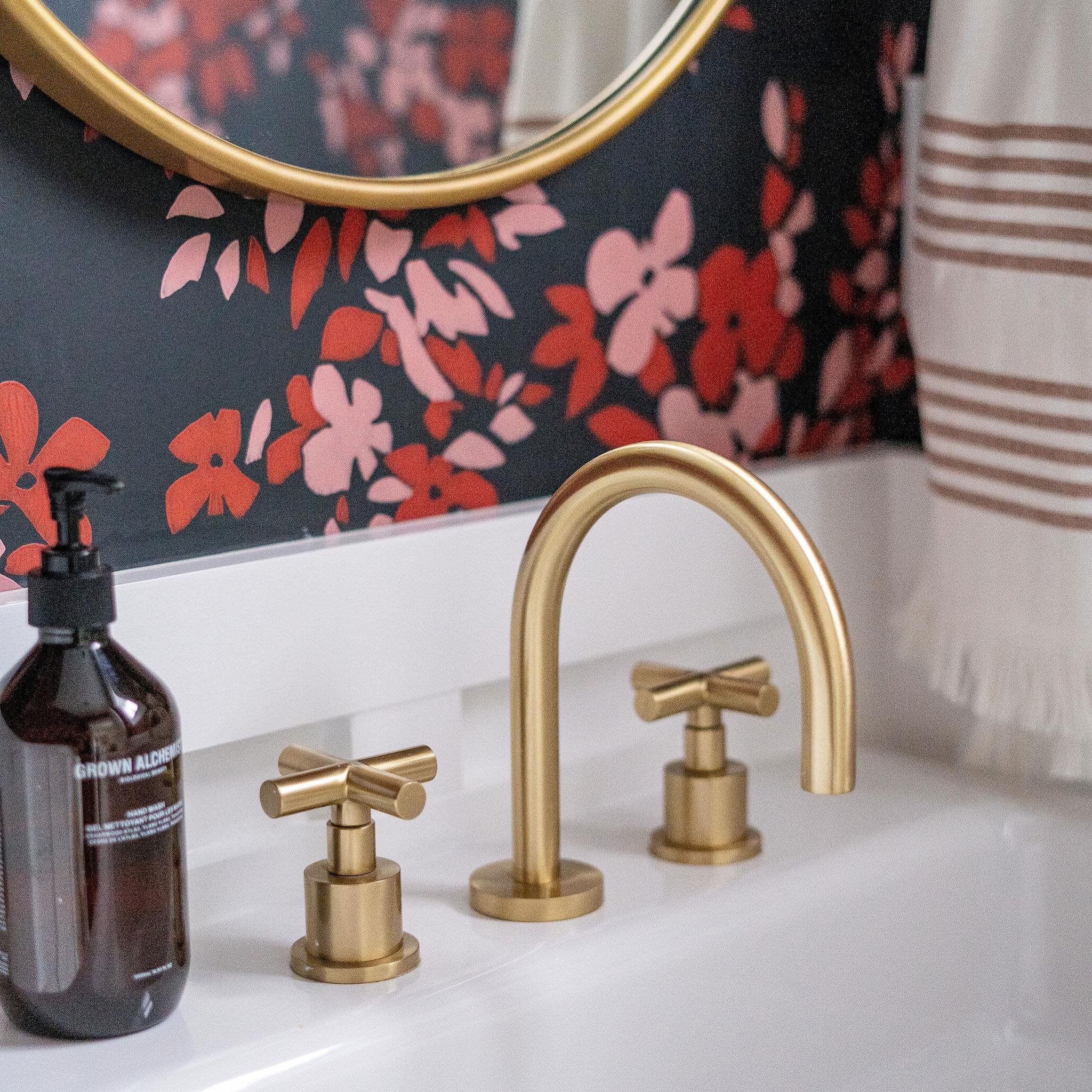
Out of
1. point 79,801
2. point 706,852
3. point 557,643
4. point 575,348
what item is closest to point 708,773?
point 706,852

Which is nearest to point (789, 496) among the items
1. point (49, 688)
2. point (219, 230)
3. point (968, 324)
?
point (968, 324)

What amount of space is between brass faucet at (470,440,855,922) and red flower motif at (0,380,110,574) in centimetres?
20

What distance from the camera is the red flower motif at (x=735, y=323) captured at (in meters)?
0.88

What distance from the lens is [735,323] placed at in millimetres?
893

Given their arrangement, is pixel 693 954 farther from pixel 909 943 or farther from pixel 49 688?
pixel 49 688

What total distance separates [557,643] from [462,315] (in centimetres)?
19

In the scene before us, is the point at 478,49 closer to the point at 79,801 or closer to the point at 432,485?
the point at 432,485

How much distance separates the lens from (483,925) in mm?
721

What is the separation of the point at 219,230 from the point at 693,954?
0.41 m

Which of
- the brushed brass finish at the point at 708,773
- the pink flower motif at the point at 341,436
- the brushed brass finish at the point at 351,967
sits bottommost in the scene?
the brushed brass finish at the point at 351,967

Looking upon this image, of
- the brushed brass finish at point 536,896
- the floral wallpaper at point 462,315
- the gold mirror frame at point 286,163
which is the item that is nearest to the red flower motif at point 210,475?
the floral wallpaper at point 462,315

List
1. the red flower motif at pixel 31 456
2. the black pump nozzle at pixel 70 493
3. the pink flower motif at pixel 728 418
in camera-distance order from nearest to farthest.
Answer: the black pump nozzle at pixel 70 493, the red flower motif at pixel 31 456, the pink flower motif at pixel 728 418

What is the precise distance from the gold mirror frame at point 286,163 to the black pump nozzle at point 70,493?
0.17m

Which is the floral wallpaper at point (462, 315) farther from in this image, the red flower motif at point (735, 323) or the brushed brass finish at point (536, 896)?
the brushed brass finish at point (536, 896)
